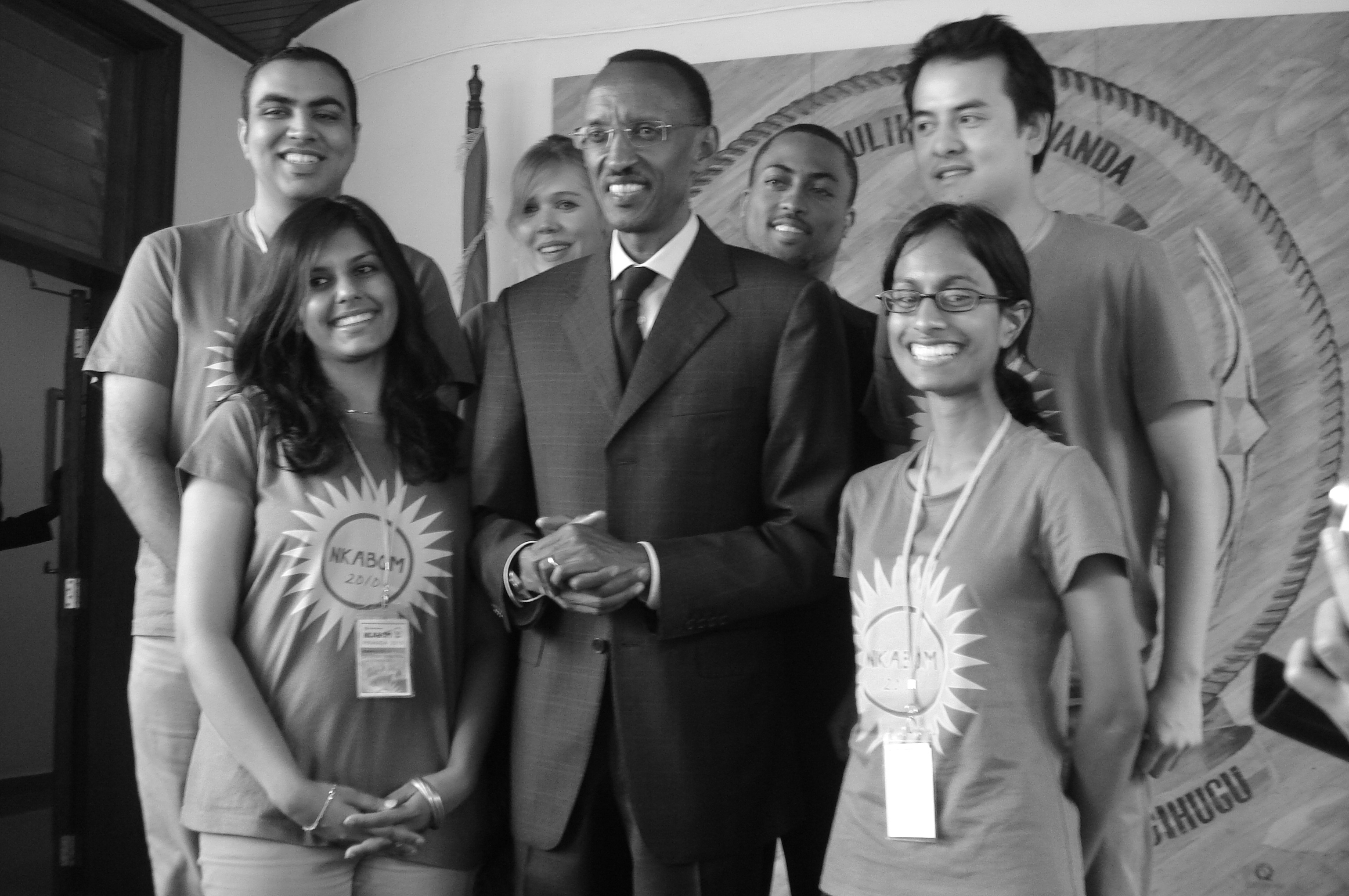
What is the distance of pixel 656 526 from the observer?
178cm

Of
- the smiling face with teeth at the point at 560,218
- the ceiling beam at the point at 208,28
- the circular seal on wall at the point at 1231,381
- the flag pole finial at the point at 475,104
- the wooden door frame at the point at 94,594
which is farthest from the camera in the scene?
the flag pole finial at the point at 475,104

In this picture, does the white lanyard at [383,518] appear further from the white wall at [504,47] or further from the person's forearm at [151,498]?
the white wall at [504,47]

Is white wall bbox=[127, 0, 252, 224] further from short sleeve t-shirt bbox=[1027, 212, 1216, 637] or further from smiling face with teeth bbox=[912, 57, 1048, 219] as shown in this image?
short sleeve t-shirt bbox=[1027, 212, 1216, 637]

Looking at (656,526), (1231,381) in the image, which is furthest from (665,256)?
(1231,381)

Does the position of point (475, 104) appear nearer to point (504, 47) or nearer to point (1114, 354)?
point (504, 47)

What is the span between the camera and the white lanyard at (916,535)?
1.59 metres

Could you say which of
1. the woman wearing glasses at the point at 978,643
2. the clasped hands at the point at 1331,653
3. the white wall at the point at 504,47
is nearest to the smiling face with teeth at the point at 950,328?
the woman wearing glasses at the point at 978,643

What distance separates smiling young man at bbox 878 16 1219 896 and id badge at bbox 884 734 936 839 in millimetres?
420

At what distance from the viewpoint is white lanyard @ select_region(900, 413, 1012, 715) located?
1.59m

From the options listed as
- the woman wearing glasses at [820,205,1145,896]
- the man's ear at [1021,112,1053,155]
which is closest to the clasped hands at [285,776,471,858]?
the woman wearing glasses at [820,205,1145,896]

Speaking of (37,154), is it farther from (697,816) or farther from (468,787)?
(697,816)

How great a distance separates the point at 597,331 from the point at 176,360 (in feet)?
Answer: 2.62

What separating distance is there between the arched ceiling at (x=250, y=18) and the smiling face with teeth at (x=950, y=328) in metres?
3.42

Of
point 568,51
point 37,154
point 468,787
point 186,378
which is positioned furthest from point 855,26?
point 468,787
